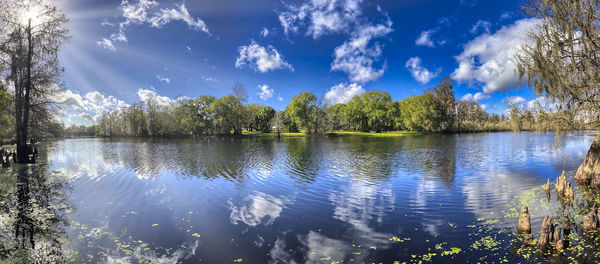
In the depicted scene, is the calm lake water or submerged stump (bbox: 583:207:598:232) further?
submerged stump (bbox: 583:207:598:232)

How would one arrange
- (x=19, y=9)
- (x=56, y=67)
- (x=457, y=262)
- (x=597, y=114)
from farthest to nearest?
(x=56, y=67)
(x=19, y=9)
(x=597, y=114)
(x=457, y=262)

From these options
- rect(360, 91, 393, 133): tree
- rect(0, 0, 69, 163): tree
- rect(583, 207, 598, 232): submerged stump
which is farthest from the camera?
rect(360, 91, 393, 133): tree

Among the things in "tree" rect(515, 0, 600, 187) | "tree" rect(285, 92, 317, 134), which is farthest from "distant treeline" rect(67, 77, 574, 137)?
"tree" rect(515, 0, 600, 187)

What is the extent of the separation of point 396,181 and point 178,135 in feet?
302

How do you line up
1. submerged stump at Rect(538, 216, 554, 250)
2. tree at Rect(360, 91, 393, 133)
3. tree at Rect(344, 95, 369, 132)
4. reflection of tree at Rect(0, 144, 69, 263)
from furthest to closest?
1. tree at Rect(344, 95, 369, 132)
2. tree at Rect(360, 91, 393, 133)
3. reflection of tree at Rect(0, 144, 69, 263)
4. submerged stump at Rect(538, 216, 554, 250)

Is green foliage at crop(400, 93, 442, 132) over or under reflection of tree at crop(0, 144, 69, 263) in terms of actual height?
over

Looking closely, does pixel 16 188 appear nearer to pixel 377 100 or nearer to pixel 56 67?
pixel 56 67

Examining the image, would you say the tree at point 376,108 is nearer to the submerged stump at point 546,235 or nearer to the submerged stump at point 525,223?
the submerged stump at point 525,223

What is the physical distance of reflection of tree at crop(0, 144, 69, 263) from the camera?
6977 millimetres

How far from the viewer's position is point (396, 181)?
53.0ft

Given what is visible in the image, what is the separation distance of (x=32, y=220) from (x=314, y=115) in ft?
240

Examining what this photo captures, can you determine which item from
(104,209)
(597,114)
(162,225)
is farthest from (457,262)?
(104,209)

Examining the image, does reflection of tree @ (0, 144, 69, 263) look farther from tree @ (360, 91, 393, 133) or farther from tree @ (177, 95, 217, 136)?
tree @ (360, 91, 393, 133)

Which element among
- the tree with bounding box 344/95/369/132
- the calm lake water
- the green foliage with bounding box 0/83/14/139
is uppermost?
the tree with bounding box 344/95/369/132
